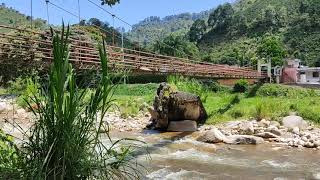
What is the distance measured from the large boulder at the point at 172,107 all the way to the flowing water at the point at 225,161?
1.41 m

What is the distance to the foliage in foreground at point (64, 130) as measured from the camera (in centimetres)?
214

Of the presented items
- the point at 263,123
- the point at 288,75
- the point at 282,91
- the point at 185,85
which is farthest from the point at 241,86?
the point at 263,123

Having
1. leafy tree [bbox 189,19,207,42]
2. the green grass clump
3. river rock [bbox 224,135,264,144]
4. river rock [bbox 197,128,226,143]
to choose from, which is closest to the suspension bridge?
river rock [bbox 197,128,226,143]

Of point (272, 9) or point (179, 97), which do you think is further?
point (272, 9)

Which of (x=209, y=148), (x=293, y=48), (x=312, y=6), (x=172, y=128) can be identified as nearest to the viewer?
(x=209, y=148)

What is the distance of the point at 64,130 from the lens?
7.02 ft

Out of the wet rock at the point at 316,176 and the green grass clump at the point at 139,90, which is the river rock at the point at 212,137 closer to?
the wet rock at the point at 316,176

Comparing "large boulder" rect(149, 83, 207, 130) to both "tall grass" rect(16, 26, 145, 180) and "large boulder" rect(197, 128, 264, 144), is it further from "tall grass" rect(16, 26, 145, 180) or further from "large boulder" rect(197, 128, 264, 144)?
"tall grass" rect(16, 26, 145, 180)

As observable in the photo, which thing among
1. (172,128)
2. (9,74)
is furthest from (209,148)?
(9,74)

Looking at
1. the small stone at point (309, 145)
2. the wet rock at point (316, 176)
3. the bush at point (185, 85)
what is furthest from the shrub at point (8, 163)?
the bush at point (185, 85)

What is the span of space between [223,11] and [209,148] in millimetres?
58680

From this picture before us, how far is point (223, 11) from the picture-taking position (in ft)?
217

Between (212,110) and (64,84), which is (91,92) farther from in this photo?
(212,110)

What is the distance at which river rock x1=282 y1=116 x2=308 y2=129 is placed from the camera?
37.5 feet
